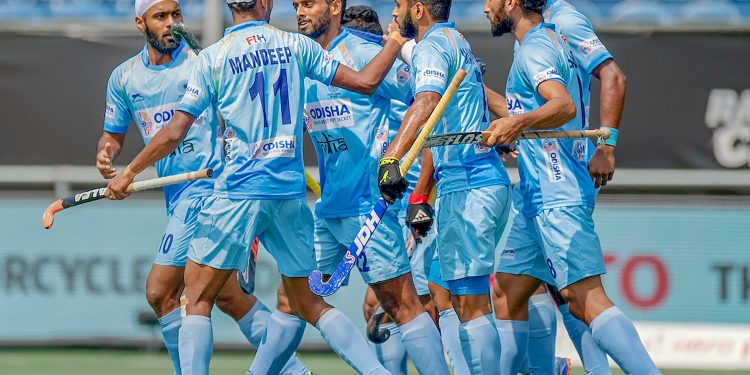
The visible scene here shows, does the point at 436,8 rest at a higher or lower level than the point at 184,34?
higher

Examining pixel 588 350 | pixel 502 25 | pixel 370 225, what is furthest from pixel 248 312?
pixel 502 25

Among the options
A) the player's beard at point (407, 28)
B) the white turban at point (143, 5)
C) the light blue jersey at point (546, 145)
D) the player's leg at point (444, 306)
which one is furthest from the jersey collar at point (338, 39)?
the player's leg at point (444, 306)

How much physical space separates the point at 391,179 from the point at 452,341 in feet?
5.34

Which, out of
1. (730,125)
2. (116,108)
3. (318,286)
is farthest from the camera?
(730,125)

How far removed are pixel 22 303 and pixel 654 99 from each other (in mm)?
4953

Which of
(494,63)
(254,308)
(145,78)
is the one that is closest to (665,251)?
(494,63)

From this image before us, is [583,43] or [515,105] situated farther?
[583,43]

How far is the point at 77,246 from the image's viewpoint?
10055 millimetres

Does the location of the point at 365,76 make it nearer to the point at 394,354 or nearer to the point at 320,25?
the point at 320,25

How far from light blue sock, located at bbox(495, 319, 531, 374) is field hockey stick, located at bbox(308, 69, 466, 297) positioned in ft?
2.87

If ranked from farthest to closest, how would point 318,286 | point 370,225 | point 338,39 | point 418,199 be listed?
point 338,39 < point 418,199 < point 318,286 < point 370,225

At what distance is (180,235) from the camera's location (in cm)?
728

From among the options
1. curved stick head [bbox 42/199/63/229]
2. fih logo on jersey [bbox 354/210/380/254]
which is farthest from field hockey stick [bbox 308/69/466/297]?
curved stick head [bbox 42/199/63/229]

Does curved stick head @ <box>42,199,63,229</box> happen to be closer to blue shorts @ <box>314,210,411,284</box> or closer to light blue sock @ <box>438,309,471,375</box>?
blue shorts @ <box>314,210,411,284</box>
